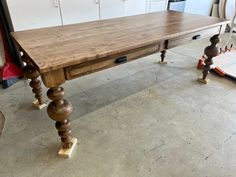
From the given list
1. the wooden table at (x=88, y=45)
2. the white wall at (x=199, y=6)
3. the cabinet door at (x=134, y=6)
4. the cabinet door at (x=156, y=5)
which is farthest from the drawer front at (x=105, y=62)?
the white wall at (x=199, y=6)

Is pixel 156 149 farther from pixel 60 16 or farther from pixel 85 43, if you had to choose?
pixel 60 16

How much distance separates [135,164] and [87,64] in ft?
2.51

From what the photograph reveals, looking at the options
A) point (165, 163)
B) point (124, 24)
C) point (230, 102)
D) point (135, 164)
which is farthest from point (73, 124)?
point (230, 102)

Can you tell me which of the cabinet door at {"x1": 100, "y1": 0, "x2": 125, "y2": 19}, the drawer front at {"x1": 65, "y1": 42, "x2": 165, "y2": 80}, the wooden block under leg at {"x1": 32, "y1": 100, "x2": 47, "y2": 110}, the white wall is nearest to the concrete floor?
the wooden block under leg at {"x1": 32, "y1": 100, "x2": 47, "y2": 110}

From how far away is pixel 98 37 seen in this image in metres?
1.45

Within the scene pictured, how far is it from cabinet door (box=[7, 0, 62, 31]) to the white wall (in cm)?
267

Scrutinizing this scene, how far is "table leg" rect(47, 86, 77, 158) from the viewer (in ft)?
3.78

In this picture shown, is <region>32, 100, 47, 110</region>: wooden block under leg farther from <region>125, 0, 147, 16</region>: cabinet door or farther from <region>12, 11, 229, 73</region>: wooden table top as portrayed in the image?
<region>125, 0, 147, 16</region>: cabinet door

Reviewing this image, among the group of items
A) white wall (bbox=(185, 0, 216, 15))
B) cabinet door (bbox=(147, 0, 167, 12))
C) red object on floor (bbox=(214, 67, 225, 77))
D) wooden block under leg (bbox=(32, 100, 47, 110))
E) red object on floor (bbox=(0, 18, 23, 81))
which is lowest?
wooden block under leg (bbox=(32, 100, 47, 110))

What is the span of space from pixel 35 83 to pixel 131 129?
93 cm

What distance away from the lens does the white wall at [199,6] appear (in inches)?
150

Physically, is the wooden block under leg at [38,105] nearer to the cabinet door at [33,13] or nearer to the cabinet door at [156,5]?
the cabinet door at [33,13]

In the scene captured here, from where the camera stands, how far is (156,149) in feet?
4.83

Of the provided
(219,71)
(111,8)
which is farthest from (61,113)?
(219,71)
